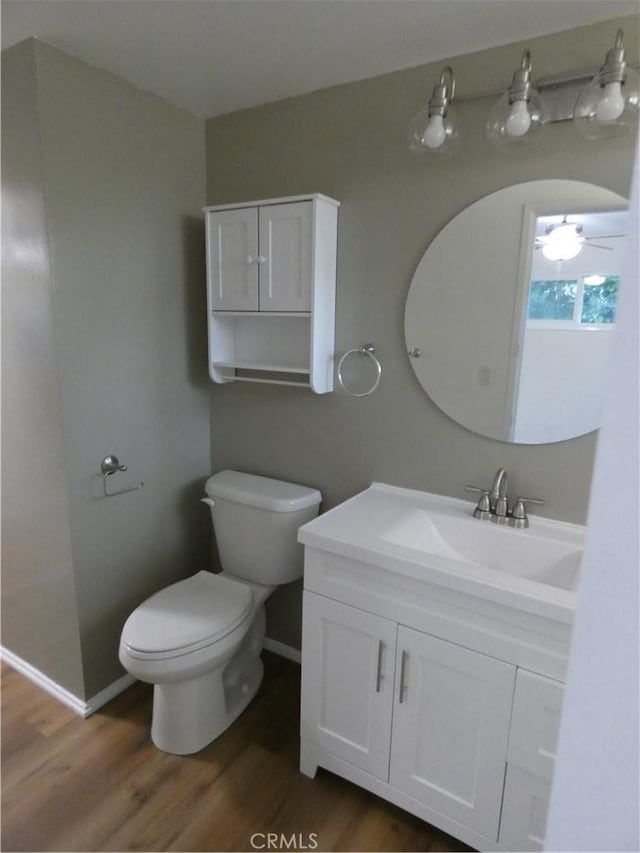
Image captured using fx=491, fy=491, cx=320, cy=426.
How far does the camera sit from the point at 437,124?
55.1 inches

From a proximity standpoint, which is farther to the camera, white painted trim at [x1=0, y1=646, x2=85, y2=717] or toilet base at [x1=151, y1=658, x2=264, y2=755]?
white painted trim at [x1=0, y1=646, x2=85, y2=717]

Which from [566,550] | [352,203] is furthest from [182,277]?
[566,550]

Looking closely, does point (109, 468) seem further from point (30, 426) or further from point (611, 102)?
point (611, 102)

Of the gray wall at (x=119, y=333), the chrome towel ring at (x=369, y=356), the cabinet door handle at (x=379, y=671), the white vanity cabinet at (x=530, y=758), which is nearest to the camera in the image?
the white vanity cabinet at (x=530, y=758)

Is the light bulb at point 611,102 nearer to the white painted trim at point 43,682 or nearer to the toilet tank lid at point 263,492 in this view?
the toilet tank lid at point 263,492

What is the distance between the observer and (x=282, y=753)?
172cm

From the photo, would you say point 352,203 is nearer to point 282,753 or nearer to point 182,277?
point 182,277

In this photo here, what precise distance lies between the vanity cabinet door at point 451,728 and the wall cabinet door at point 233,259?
127 centimetres

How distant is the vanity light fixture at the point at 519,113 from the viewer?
4.21ft

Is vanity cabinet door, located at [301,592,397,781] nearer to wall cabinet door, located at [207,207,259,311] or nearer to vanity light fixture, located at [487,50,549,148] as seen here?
wall cabinet door, located at [207,207,259,311]

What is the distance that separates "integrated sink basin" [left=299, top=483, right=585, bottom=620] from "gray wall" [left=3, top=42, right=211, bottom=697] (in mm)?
854

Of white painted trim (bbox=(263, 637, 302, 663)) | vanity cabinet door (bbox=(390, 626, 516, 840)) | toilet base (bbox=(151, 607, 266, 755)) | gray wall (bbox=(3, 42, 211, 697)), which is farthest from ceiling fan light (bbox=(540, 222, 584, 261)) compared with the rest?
white painted trim (bbox=(263, 637, 302, 663))

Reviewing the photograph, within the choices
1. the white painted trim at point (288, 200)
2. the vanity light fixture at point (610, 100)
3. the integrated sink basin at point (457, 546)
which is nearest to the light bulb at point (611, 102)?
the vanity light fixture at point (610, 100)

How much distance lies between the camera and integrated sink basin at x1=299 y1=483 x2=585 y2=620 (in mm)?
1181
